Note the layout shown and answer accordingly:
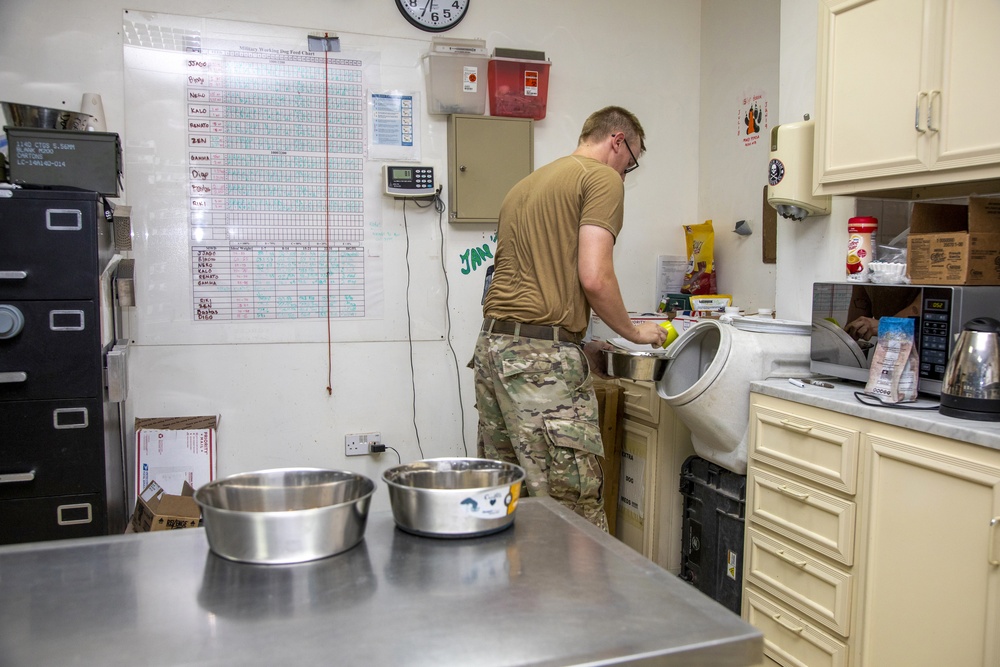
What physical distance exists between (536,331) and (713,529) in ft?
3.33

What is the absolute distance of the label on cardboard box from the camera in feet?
9.89

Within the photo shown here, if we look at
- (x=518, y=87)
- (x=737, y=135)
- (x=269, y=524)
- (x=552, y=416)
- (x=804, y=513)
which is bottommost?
(x=804, y=513)

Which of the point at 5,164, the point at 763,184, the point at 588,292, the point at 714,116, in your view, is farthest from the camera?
the point at 714,116

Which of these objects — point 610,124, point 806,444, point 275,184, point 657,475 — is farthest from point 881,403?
point 275,184

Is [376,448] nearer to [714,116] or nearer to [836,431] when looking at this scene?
[836,431]

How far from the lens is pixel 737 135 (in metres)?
3.54

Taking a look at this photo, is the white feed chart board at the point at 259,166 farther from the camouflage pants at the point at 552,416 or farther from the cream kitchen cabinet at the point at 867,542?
the cream kitchen cabinet at the point at 867,542

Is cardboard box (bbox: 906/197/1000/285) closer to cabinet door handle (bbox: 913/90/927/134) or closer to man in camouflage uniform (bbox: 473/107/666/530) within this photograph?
cabinet door handle (bbox: 913/90/927/134)

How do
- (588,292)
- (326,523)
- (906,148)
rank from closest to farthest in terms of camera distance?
(326,523) → (906,148) → (588,292)

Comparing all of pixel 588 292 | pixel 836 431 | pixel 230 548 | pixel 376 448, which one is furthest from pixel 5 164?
pixel 836 431

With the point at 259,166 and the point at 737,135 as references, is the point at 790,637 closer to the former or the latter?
the point at 737,135

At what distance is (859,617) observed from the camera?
6.44 ft

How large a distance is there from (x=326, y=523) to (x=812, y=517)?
1.63m

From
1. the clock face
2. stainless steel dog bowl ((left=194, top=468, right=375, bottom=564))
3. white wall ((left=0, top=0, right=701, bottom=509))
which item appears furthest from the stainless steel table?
the clock face
